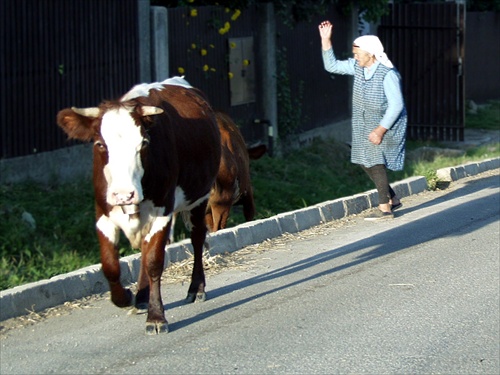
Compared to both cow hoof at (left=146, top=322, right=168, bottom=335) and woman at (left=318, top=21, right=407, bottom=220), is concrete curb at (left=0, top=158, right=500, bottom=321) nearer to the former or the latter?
woman at (left=318, top=21, right=407, bottom=220)

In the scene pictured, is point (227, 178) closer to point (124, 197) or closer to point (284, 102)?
point (124, 197)

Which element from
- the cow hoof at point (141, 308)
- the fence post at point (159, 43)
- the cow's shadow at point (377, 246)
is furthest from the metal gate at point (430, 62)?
the cow hoof at point (141, 308)

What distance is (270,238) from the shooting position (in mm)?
10430

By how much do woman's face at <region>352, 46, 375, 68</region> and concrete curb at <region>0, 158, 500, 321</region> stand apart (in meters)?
1.60

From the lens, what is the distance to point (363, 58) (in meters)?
10.9

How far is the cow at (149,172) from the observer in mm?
6574

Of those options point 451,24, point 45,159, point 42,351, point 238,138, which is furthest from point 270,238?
point 451,24

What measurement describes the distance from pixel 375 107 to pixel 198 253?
11.8 ft

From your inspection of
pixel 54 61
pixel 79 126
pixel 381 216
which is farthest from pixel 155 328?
pixel 54 61

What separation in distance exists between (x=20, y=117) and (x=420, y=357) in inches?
261

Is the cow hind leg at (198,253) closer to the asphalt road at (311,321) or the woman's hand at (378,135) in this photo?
the asphalt road at (311,321)

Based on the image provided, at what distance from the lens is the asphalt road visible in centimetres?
653

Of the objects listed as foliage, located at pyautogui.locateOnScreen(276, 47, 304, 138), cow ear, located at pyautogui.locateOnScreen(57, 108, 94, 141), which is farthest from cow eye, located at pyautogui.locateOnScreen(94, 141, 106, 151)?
foliage, located at pyautogui.locateOnScreen(276, 47, 304, 138)

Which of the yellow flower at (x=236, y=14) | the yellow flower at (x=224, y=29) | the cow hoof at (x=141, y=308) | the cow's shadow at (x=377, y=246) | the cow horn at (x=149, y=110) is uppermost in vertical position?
the yellow flower at (x=236, y=14)
